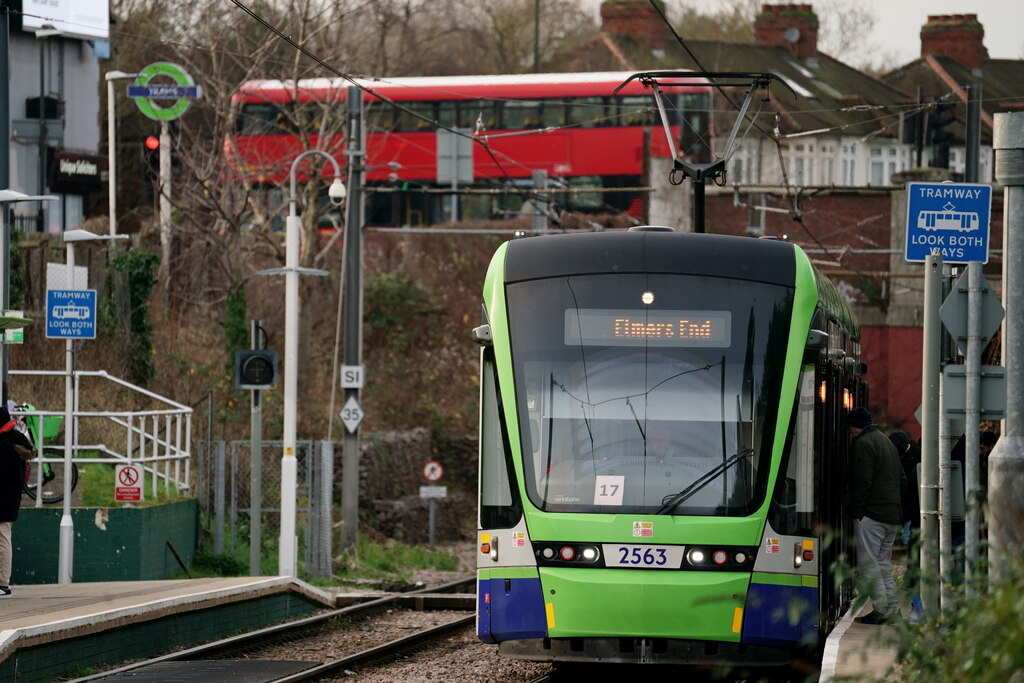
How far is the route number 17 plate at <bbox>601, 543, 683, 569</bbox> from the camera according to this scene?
1067 centimetres

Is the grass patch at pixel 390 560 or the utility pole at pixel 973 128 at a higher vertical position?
the utility pole at pixel 973 128

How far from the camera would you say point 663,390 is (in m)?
11.0

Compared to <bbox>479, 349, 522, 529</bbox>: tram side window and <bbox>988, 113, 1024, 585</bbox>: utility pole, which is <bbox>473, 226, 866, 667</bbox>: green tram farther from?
<bbox>988, 113, 1024, 585</bbox>: utility pole

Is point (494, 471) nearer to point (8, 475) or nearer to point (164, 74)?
point (8, 475)

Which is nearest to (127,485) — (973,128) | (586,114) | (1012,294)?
(1012,294)

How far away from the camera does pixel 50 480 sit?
68.5 ft

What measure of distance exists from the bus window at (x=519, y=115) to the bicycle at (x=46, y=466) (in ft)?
74.8

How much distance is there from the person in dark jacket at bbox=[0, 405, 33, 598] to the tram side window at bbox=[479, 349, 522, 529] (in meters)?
6.05

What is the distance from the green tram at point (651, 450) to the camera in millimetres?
10664

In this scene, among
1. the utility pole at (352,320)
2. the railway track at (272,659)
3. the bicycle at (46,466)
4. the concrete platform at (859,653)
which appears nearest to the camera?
the concrete platform at (859,653)

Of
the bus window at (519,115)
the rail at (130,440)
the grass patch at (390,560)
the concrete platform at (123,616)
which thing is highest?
the bus window at (519,115)

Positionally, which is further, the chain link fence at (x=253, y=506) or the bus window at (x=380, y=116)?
the bus window at (x=380, y=116)

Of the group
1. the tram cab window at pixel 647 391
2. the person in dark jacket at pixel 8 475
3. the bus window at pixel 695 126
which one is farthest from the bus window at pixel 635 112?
the tram cab window at pixel 647 391

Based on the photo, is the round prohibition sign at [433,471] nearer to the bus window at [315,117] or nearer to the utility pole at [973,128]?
the bus window at [315,117]
